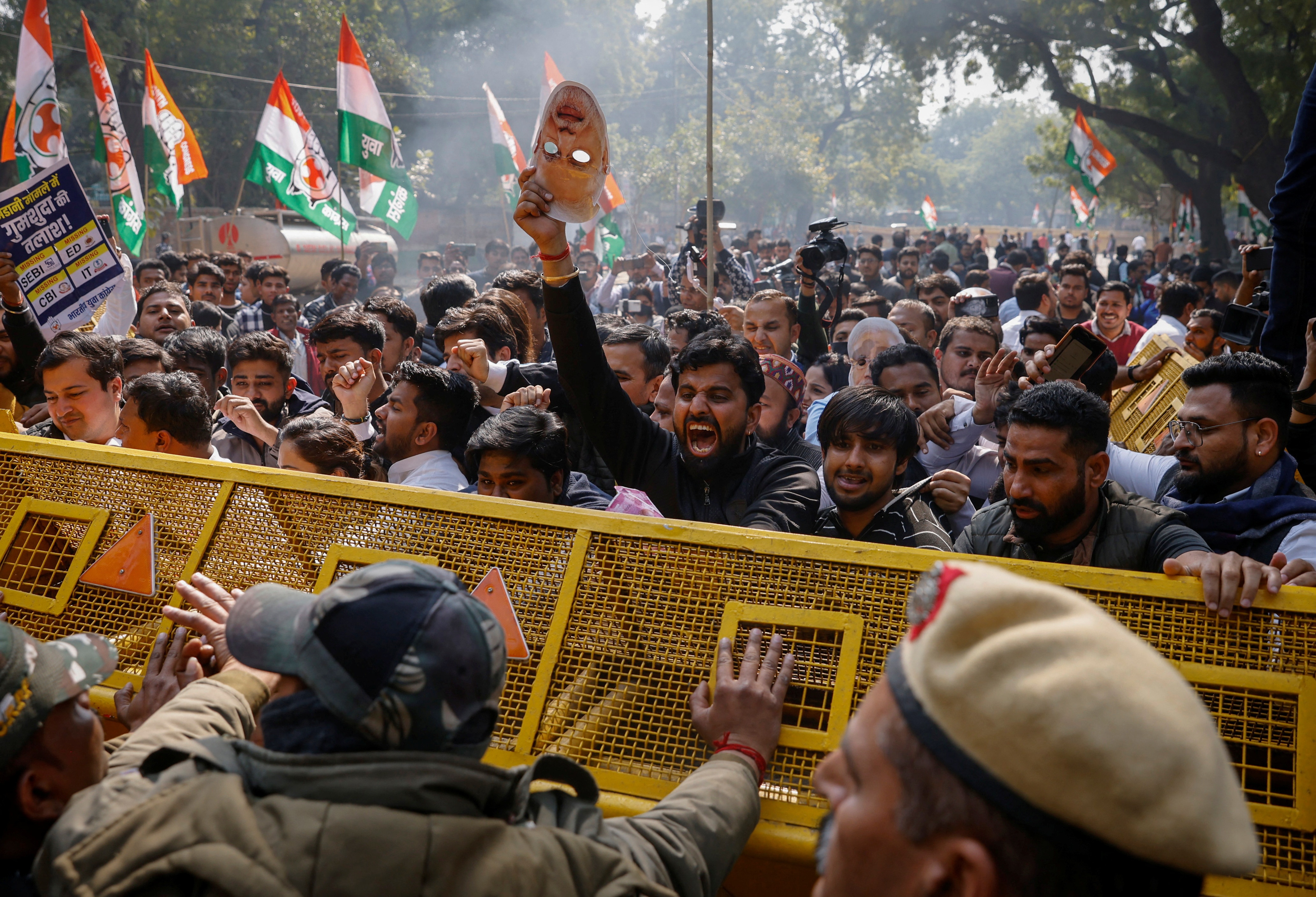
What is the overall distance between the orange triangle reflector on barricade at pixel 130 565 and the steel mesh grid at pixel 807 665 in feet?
5.29

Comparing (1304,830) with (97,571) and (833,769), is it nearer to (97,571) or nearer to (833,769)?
(833,769)

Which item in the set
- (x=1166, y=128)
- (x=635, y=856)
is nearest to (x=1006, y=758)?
(x=635, y=856)

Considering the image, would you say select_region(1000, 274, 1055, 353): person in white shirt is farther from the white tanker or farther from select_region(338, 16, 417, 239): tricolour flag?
the white tanker

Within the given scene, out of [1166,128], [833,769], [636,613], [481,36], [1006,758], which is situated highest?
[481,36]

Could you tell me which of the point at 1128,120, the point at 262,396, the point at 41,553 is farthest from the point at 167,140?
the point at 1128,120

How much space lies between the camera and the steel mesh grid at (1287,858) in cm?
172

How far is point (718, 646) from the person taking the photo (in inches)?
82.7

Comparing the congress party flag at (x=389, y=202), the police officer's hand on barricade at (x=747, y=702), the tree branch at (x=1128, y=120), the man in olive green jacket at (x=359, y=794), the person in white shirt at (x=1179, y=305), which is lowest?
the police officer's hand on barricade at (x=747, y=702)

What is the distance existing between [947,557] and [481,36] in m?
45.0

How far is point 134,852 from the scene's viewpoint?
125 cm

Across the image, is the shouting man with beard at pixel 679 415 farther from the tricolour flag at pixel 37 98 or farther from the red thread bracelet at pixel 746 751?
the tricolour flag at pixel 37 98

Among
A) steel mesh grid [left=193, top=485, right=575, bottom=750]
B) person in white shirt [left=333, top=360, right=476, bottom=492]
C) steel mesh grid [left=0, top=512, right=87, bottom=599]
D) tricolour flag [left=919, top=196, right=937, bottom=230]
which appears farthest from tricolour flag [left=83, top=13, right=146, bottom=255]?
tricolour flag [left=919, top=196, right=937, bottom=230]

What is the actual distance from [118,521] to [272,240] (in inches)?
875

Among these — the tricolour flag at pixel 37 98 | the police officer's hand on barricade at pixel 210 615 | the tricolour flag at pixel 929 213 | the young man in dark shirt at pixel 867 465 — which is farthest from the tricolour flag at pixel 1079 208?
the police officer's hand on barricade at pixel 210 615
